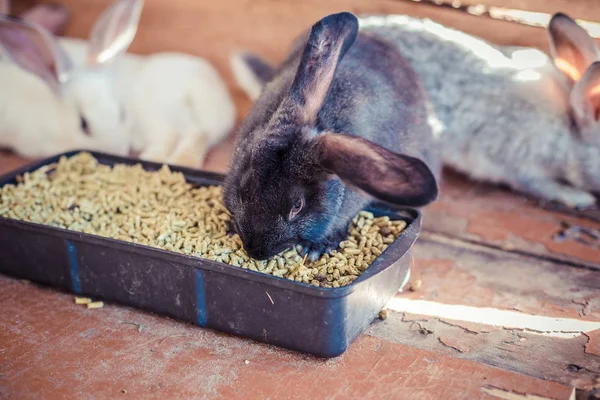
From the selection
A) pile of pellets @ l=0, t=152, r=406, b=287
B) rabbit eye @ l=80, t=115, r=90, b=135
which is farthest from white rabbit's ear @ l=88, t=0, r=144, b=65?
pile of pellets @ l=0, t=152, r=406, b=287

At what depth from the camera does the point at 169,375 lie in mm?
1732

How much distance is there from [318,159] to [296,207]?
0.16 metres

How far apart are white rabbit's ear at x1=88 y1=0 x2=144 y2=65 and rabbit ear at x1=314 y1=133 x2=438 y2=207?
180 centimetres

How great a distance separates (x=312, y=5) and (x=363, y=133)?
1401mm

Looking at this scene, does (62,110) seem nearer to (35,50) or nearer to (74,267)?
(35,50)

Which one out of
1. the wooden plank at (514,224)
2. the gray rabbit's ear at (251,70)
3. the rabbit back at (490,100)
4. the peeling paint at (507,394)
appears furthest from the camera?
the gray rabbit's ear at (251,70)

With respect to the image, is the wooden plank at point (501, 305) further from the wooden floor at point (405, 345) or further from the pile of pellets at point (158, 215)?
the pile of pellets at point (158, 215)

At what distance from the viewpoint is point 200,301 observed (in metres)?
1.86

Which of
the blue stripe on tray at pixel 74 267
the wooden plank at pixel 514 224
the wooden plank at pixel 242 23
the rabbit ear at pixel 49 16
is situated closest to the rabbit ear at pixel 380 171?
the blue stripe on tray at pixel 74 267

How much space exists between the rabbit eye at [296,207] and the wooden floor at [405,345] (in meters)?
0.36

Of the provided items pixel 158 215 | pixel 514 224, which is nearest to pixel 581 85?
pixel 514 224

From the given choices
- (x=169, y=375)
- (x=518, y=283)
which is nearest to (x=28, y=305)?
(x=169, y=375)

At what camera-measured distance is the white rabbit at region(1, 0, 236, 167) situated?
3.12m

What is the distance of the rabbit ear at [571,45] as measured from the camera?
2.59 m
